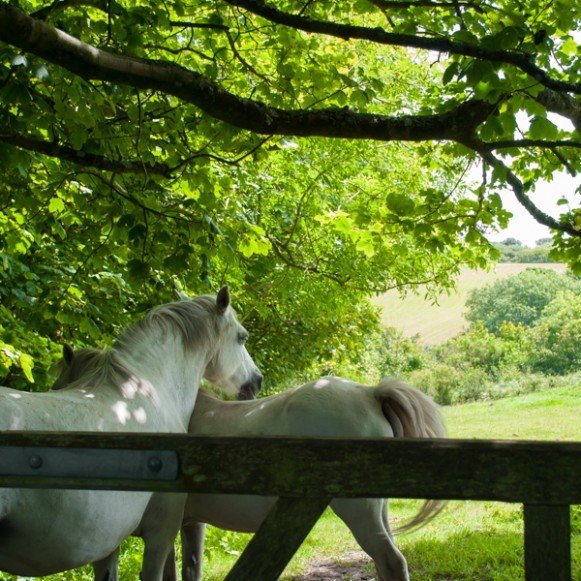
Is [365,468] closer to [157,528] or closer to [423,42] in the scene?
[423,42]

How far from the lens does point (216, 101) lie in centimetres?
379

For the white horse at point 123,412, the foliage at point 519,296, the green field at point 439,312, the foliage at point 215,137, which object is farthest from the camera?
the green field at point 439,312

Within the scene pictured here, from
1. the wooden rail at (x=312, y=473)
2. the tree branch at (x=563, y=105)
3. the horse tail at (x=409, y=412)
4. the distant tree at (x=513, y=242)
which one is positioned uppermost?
the distant tree at (x=513, y=242)

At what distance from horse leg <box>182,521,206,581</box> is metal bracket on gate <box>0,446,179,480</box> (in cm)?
341

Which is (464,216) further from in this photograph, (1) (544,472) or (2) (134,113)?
(1) (544,472)

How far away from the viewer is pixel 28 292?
656cm

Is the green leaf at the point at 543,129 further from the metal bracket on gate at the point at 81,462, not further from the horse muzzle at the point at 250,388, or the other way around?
the metal bracket on gate at the point at 81,462

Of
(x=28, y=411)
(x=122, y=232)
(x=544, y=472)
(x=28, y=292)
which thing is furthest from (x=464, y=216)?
(x=544, y=472)

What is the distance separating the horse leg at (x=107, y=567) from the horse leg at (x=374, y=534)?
1.19 meters

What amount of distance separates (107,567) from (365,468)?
2.94 metres

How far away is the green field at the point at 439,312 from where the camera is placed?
47969mm

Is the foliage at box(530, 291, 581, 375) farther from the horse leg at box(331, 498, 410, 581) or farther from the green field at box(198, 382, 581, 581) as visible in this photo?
the horse leg at box(331, 498, 410, 581)

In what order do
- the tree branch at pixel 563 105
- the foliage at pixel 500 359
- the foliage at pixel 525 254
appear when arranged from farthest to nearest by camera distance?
the foliage at pixel 525 254 → the foliage at pixel 500 359 → the tree branch at pixel 563 105

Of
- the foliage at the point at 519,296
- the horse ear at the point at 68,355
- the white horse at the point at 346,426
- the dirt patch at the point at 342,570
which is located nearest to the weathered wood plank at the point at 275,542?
the white horse at the point at 346,426
